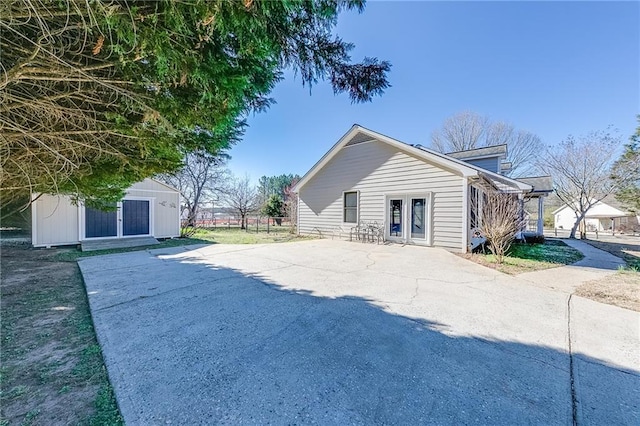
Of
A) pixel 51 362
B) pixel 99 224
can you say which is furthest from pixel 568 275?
pixel 99 224

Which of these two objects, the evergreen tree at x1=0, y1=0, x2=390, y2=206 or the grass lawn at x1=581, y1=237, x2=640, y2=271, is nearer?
the evergreen tree at x1=0, y1=0, x2=390, y2=206

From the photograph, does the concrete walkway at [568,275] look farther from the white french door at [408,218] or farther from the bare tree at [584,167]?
the bare tree at [584,167]

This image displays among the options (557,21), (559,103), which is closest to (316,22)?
(557,21)

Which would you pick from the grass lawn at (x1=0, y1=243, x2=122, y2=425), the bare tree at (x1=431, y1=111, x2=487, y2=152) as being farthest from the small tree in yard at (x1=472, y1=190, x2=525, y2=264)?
the bare tree at (x1=431, y1=111, x2=487, y2=152)

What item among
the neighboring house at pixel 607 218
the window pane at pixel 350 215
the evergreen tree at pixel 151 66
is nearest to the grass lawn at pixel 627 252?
the window pane at pixel 350 215

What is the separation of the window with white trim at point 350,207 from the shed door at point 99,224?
1062 centimetres

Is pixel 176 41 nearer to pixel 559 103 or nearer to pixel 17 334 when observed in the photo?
pixel 17 334

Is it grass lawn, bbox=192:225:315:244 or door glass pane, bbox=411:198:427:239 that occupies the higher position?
door glass pane, bbox=411:198:427:239

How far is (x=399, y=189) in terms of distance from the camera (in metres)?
11.1

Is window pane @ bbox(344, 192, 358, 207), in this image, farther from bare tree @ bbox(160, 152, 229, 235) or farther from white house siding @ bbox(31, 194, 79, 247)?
bare tree @ bbox(160, 152, 229, 235)

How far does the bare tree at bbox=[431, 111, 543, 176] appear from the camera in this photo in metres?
23.5

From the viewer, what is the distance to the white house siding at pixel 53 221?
1048cm

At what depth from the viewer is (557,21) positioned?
789cm

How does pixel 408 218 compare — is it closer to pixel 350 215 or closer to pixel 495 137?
pixel 350 215
